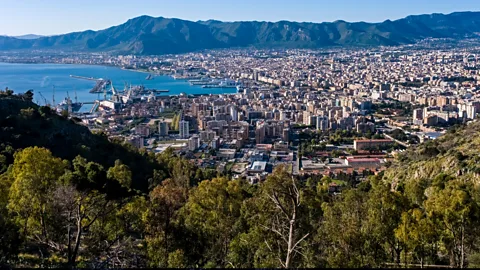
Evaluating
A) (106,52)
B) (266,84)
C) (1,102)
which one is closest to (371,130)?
(1,102)

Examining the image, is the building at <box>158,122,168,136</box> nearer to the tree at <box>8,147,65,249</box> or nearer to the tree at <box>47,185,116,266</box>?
the tree at <box>8,147,65,249</box>

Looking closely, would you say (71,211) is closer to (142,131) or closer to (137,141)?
(137,141)

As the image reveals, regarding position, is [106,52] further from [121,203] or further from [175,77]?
[121,203]

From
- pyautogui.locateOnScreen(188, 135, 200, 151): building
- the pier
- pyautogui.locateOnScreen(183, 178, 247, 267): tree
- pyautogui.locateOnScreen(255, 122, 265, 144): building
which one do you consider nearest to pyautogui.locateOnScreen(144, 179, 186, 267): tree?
pyautogui.locateOnScreen(183, 178, 247, 267): tree

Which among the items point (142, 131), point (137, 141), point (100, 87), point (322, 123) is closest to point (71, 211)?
point (137, 141)

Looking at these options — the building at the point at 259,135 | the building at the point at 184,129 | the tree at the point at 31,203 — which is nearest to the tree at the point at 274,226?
the tree at the point at 31,203

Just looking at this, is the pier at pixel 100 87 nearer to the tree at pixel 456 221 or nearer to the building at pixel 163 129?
the building at pixel 163 129

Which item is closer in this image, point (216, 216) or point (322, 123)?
point (216, 216)
